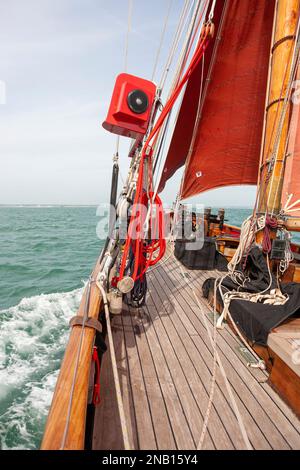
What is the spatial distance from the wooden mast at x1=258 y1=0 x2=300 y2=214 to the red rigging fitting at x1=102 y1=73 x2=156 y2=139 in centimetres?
233

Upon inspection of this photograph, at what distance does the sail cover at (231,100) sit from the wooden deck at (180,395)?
4.42m

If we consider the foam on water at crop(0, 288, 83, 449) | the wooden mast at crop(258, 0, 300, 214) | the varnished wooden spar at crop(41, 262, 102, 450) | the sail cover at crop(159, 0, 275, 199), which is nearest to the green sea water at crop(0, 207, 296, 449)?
the foam on water at crop(0, 288, 83, 449)

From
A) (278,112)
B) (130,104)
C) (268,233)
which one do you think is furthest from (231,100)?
(130,104)

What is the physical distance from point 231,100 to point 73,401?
7.08 meters

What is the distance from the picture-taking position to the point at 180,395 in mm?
2051

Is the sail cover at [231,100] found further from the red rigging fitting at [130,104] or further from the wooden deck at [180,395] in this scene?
the wooden deck at [180,395]

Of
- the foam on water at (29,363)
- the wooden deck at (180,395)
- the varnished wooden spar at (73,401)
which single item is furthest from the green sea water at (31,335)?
the varnished wooden spar at (73,401)

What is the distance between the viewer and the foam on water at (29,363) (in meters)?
3.21

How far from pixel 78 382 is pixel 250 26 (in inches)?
315

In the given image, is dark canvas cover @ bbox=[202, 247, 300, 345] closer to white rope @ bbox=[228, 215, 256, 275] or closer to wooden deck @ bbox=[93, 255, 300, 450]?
white rope @ bbox=[228, 215, 256, 275]

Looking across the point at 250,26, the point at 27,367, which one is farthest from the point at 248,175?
the point at 27,367

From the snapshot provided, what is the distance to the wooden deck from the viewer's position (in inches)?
66.8

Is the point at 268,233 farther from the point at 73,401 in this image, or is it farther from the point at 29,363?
the point at 29,363
